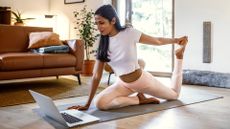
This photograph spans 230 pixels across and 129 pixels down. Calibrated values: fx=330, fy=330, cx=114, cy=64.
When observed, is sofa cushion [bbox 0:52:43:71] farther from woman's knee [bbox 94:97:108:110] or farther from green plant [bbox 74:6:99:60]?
green plant [bbox 74:6:99:60]

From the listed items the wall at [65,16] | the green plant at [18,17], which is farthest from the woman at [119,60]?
the green plant at [18,17]

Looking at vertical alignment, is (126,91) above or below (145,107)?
above

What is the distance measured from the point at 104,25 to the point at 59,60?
159cm

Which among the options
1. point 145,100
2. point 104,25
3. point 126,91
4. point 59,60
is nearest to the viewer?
point 104,25

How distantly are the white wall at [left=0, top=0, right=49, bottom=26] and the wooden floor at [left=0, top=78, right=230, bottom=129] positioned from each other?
11.4 feet

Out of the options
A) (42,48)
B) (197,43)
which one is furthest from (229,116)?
(42,48)

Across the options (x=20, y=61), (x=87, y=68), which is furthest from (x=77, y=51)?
(x=87, y=68)

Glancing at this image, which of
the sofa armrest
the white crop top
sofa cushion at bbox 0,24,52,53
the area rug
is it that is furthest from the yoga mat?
sofa cushion at bbox 0,24,52,53

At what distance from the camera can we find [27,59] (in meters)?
3.69

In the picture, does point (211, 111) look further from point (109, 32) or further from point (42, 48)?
point (42, 48)

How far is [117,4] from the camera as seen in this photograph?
5723 millimetres

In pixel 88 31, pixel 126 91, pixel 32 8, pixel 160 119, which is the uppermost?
pixel 32 8

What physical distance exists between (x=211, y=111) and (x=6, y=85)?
2639mm

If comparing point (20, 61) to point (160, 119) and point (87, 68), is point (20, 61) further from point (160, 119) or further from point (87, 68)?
point (160, 119)
